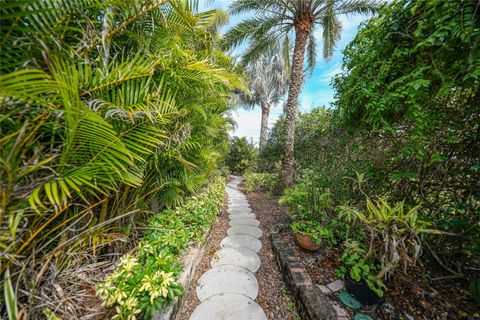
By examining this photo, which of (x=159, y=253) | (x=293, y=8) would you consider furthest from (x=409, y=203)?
(x=293, y=8)

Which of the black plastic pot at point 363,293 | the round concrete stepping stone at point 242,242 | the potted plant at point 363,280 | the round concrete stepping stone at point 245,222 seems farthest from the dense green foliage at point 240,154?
the black plastic pot at point 363,293

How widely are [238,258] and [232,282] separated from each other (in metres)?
0.43

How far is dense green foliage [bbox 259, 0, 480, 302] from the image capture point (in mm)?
1208

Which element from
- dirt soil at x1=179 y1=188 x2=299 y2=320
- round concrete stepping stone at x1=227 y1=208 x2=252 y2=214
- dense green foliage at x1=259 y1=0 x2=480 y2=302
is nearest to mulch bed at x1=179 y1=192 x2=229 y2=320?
dirt soil at x1=179 y1=188 x2=299 y2=320

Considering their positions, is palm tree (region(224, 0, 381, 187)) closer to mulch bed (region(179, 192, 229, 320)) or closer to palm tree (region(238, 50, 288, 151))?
mulch bed (region(179, 192, 229, 320))

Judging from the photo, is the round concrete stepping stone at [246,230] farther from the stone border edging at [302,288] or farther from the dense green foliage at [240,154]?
the dense green foliage at [240,154]

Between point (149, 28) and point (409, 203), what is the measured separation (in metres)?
3.40

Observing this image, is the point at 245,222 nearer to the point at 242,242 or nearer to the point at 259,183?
the point at 242,242

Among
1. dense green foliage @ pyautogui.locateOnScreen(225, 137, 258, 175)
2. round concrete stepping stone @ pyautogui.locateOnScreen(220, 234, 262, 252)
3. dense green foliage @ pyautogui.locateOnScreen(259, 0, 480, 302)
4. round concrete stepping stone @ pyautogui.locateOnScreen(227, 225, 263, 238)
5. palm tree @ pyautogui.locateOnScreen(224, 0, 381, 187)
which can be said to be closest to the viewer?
dense green foliage @ pyautogui.locateOnScreen(259, 0, 480, 302)

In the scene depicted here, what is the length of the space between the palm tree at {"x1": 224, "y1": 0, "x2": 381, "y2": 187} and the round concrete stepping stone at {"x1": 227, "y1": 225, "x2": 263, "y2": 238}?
6.66ft

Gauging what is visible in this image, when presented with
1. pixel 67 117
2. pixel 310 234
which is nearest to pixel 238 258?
pixel 310 234

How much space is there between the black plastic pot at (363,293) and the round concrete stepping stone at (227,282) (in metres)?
1.00

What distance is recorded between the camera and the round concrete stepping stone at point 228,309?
155 centimetres

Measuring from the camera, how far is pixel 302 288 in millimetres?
1644
